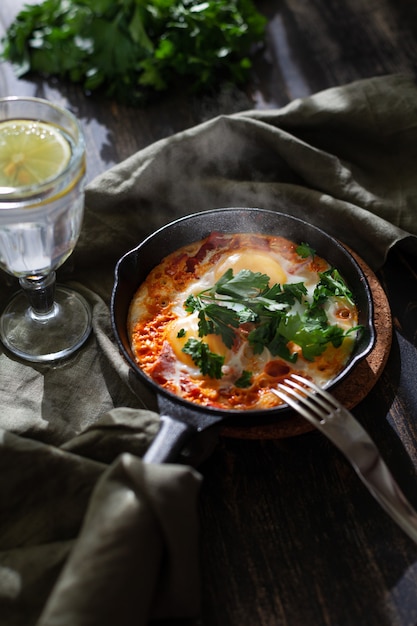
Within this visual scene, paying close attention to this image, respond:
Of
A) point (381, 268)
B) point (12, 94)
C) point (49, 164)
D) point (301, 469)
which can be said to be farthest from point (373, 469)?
point (12, 94)

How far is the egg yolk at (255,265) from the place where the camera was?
3172 mm

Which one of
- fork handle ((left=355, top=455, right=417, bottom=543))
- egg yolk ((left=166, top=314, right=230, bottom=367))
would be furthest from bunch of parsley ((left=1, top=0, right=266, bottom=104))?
fork handle ((left=355, top=455, right=417, bottom=543))

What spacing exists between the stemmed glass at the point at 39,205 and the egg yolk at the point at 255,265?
2.10 ft

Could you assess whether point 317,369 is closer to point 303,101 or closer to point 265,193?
point 265,193

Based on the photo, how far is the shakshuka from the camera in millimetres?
2859

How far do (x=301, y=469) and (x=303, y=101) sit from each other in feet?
6.21

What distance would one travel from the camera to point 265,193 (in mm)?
3598

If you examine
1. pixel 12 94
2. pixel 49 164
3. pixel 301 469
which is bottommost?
pixel 301 469

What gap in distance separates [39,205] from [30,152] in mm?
284

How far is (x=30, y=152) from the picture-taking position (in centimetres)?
273

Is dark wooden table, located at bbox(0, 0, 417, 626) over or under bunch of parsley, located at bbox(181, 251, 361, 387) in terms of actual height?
under

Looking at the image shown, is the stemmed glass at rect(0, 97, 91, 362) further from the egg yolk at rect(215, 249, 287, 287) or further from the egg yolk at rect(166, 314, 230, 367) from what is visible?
the egg yolk at rect(215, 249, 287, 287)

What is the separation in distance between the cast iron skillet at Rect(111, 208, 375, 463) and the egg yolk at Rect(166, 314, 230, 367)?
18 cm

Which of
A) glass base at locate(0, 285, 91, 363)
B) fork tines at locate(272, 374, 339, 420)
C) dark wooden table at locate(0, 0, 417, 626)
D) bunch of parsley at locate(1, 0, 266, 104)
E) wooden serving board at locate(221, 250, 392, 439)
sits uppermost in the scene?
bunch of parsley at locate(1, 0, 266, 104)
